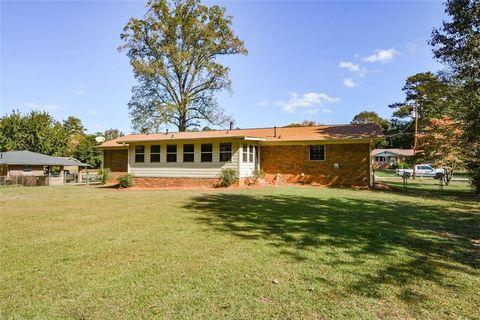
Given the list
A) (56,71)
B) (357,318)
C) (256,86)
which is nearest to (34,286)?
(357,318)

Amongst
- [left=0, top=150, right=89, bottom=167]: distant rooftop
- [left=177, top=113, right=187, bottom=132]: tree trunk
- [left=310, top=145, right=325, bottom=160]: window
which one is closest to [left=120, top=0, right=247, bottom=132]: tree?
[left=177, top=113, right=187, bottom=132]: tree trunk

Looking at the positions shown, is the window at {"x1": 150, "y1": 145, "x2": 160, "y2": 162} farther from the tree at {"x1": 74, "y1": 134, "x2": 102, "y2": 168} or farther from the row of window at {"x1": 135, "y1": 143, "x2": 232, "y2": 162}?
the tree at {"x1": 74, "y1": 134, "x2": 102, "y2": 168}

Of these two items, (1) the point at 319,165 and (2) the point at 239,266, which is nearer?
(2) the point at 239,266

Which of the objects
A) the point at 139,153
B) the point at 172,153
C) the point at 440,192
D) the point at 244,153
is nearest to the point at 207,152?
the point at 244,153

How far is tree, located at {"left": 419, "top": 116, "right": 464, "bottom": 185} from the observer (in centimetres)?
2112

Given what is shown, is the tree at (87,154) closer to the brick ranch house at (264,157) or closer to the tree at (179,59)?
the tree at (179,59)

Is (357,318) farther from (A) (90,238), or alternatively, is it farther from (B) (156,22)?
(B) (156,22)

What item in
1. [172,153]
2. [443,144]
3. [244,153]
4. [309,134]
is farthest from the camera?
[443,144]

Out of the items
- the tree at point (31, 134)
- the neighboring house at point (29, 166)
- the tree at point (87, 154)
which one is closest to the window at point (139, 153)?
the neighboring house at point (29, 166)

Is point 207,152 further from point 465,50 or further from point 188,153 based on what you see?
point 465,50

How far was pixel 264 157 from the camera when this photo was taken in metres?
21.1

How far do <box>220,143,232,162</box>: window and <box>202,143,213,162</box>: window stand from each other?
70cm

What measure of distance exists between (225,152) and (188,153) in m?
2.55

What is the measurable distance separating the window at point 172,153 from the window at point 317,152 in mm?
8794
